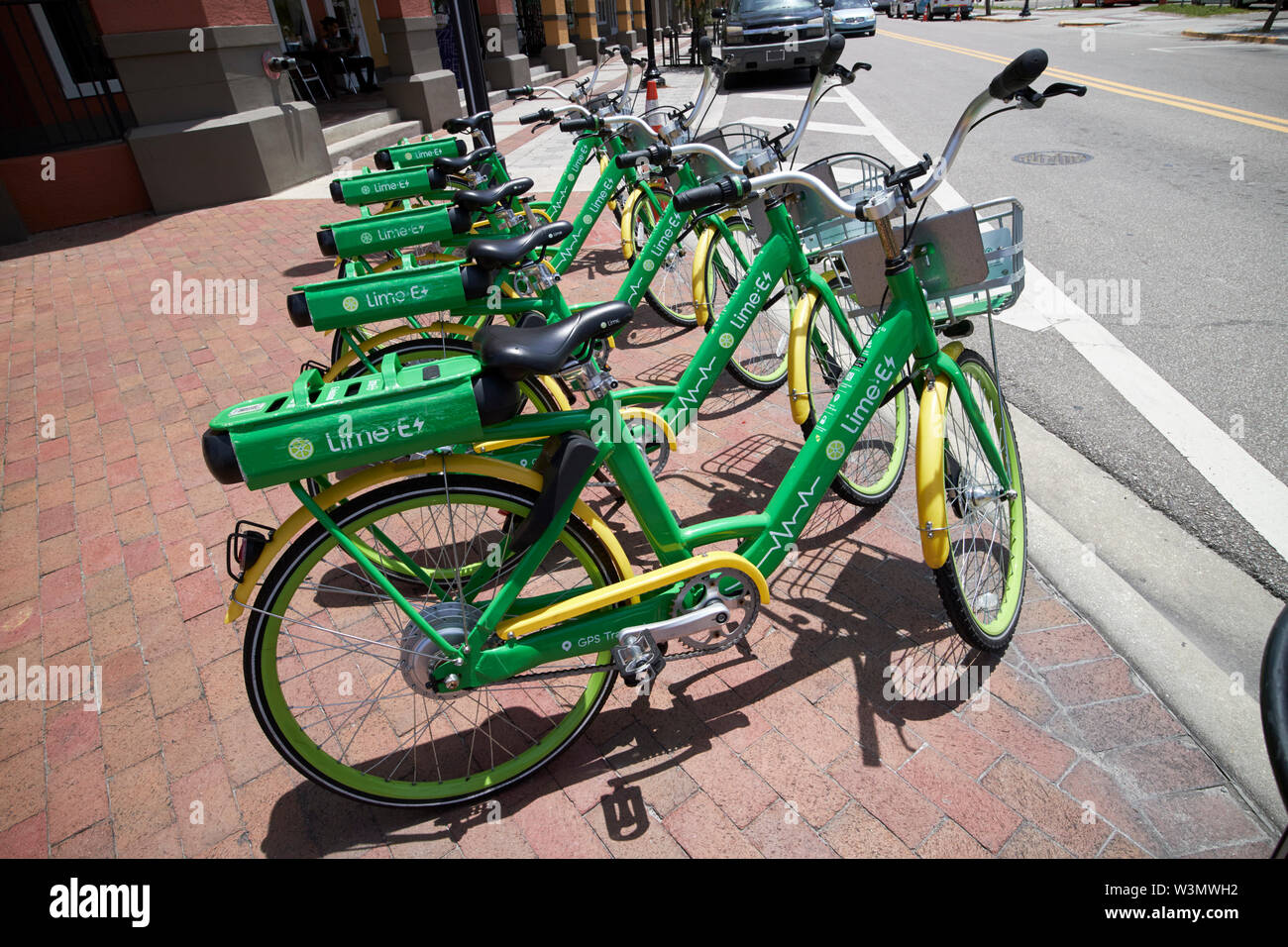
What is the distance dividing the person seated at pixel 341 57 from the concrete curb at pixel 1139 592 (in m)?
15.9

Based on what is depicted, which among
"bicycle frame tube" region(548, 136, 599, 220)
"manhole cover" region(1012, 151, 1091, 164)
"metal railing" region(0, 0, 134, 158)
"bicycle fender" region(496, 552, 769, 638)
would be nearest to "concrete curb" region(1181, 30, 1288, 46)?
"manhole cover" region(1012, 151, 1091, 164)

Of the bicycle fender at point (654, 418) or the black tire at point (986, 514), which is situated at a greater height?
the bicycle fender at point (654, 418)

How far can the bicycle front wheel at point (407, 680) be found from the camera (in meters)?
1.96

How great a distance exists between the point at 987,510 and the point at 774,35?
593 inches

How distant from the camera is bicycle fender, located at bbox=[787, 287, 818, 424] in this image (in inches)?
115

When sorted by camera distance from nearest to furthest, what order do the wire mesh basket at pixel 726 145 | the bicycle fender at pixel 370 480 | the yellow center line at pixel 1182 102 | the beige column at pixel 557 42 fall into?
1. the bicycle fender at pixel 370 480
2. the wire mesh basket at pixel 726 145
3. the yellow center line at pixel 1182 102
4. the beige column at pixel 557 42

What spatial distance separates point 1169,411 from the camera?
389cm

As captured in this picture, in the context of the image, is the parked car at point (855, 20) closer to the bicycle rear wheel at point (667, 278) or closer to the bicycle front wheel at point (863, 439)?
the bicycle rear wheel at point (667, 278)

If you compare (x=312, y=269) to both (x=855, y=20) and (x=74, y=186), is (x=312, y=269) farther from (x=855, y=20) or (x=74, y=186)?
(x=855, y=20)

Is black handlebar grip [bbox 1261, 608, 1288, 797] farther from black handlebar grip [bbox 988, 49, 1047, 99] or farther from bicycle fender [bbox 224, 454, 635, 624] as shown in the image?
bicycle fender [bbox 224, 454, 635, 624]

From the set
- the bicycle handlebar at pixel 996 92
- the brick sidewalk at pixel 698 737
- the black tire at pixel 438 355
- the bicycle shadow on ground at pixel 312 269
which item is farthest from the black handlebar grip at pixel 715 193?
the bicycle shadow on ground at pixel 312 269

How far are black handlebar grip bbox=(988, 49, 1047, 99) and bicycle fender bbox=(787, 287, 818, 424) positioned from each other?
116 centimetres
